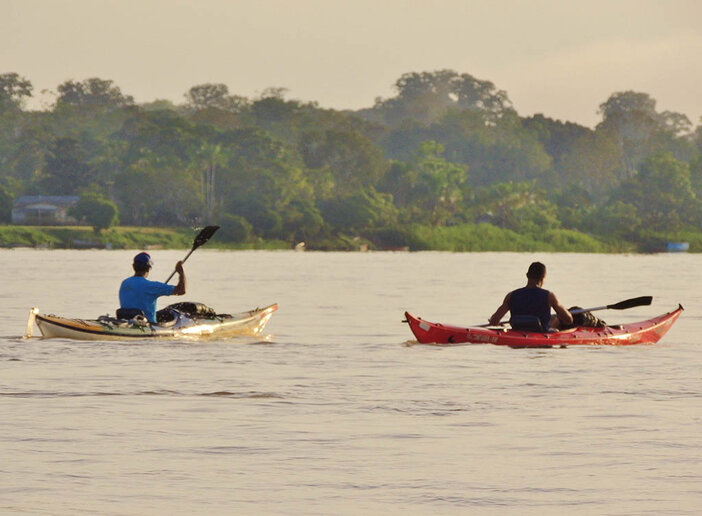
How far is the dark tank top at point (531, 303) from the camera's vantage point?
1966cm

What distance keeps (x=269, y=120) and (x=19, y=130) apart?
2570 cm

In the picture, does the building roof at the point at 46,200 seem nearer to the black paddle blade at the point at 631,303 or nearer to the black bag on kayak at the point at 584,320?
the black paddle blade at the point at 631,303

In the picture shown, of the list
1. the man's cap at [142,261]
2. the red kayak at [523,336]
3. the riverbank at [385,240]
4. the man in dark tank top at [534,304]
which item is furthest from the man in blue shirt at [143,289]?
the riverbank at [385,240]

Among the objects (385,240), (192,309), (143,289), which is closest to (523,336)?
(192,309)

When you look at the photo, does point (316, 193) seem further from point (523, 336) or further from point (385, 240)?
point (523, 336)

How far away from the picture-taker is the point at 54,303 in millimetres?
33469

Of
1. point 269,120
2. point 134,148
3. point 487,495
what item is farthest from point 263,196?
point 487,495

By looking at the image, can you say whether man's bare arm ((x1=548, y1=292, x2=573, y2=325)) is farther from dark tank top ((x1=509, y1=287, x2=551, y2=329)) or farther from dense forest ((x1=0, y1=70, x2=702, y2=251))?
dense forest ((x1=0, y1=70, x2=702, y2=251))

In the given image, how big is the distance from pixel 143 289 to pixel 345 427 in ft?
25.9

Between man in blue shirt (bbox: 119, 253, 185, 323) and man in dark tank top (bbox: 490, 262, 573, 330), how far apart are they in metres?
4.35

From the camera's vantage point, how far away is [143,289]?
1991 centimetres

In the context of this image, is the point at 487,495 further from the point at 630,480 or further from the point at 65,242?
the point at 65,242

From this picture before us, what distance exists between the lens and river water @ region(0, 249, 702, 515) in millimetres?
9453

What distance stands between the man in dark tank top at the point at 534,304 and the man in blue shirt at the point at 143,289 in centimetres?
435
